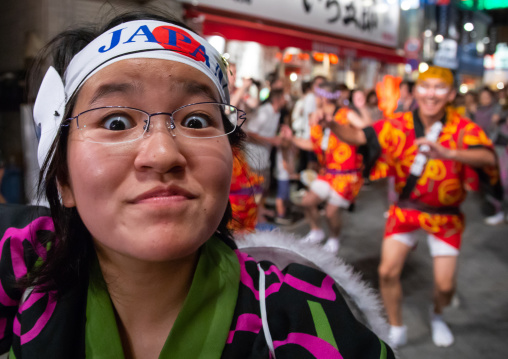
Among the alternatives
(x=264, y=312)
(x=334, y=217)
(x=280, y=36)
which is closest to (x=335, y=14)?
(x=280, y=36)

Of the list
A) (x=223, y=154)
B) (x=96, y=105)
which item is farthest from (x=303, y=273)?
(x=96, y=105)

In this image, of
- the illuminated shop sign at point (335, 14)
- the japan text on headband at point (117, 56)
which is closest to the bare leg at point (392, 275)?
the japan text on headband at point (117, 56)

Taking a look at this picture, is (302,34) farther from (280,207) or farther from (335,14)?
(280,207)

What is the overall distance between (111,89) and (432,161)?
2.61 m

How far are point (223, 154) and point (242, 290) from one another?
0.35 metres

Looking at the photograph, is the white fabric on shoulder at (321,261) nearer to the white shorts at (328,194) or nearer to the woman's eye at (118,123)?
the woman's eye at (118,123)

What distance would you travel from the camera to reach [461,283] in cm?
435

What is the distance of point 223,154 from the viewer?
967 mm

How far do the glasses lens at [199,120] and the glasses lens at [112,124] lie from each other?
78 millimetres

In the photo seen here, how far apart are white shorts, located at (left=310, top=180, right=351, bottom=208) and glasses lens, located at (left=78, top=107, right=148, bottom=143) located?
4.02 meters

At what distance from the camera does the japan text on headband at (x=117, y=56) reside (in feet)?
3.17

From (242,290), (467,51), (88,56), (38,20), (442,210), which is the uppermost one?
(467,51)

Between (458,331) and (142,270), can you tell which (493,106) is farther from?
(142,270)

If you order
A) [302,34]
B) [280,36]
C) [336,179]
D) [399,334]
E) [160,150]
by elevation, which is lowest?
[399,334]
